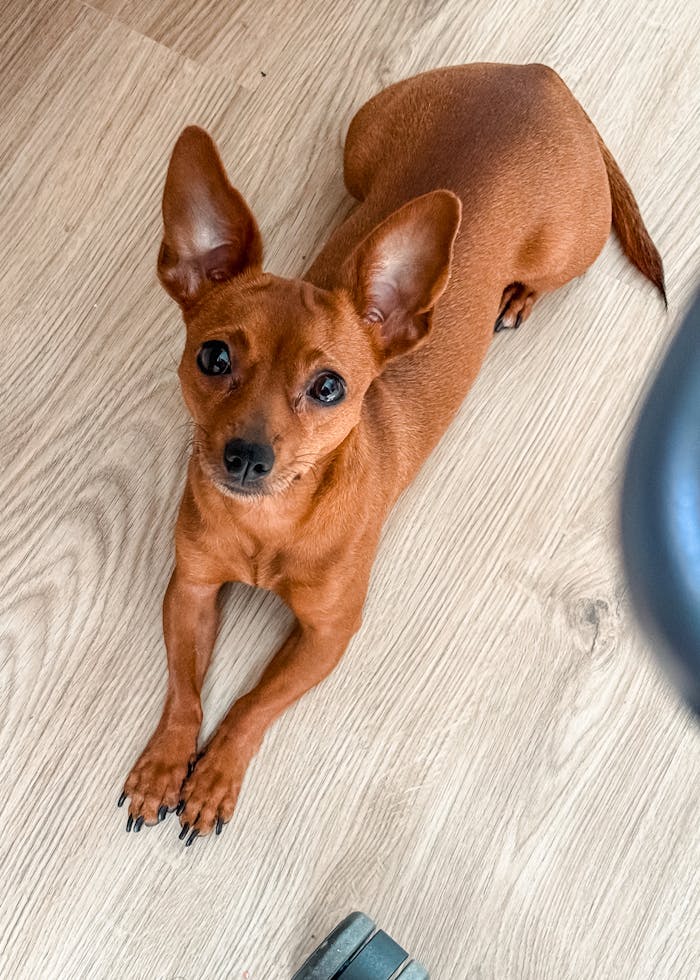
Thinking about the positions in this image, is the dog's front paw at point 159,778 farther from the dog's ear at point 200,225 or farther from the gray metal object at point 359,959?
the dog's ear at point 200,225

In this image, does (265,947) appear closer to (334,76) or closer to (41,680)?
(41,680)

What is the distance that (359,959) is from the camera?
227 centimetres

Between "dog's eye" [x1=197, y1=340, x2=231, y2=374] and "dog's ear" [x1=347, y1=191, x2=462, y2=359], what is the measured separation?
0.31 meters

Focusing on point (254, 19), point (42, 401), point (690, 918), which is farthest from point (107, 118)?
point (690, 918)

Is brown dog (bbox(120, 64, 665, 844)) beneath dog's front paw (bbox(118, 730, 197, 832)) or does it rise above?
above

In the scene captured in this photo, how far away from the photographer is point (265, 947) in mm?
2512

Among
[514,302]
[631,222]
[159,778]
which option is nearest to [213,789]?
[159,778]

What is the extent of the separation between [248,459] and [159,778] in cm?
104

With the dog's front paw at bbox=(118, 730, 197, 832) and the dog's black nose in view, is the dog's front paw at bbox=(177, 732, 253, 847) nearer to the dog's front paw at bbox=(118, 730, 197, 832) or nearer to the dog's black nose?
the dog's front paw at bbox=(118, 730, 197, 832)

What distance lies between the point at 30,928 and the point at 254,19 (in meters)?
2.76

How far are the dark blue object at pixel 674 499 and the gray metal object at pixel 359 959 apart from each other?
1.00 metres

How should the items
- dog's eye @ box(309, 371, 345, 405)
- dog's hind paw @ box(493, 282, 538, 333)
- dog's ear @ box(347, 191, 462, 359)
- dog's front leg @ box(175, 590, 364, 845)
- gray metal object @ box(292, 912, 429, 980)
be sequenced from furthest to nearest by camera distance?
dog's hind paw @ box(493, 282, 538, 333) < dog's front leg @ box(175, 590, 364, 845) < gray metal object @ box(292, 912, 429, 980) < dog's eye @ box(309, 371, 345, 405) < dog's ear @ box(347, 191, 462, 359)

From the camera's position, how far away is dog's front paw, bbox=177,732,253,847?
8.12 feet

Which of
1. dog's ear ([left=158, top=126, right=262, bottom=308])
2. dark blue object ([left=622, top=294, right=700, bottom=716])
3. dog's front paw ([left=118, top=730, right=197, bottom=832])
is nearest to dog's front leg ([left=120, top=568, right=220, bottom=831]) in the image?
dog's front paw ([left=118, top=730, right=197, bottom=832])
